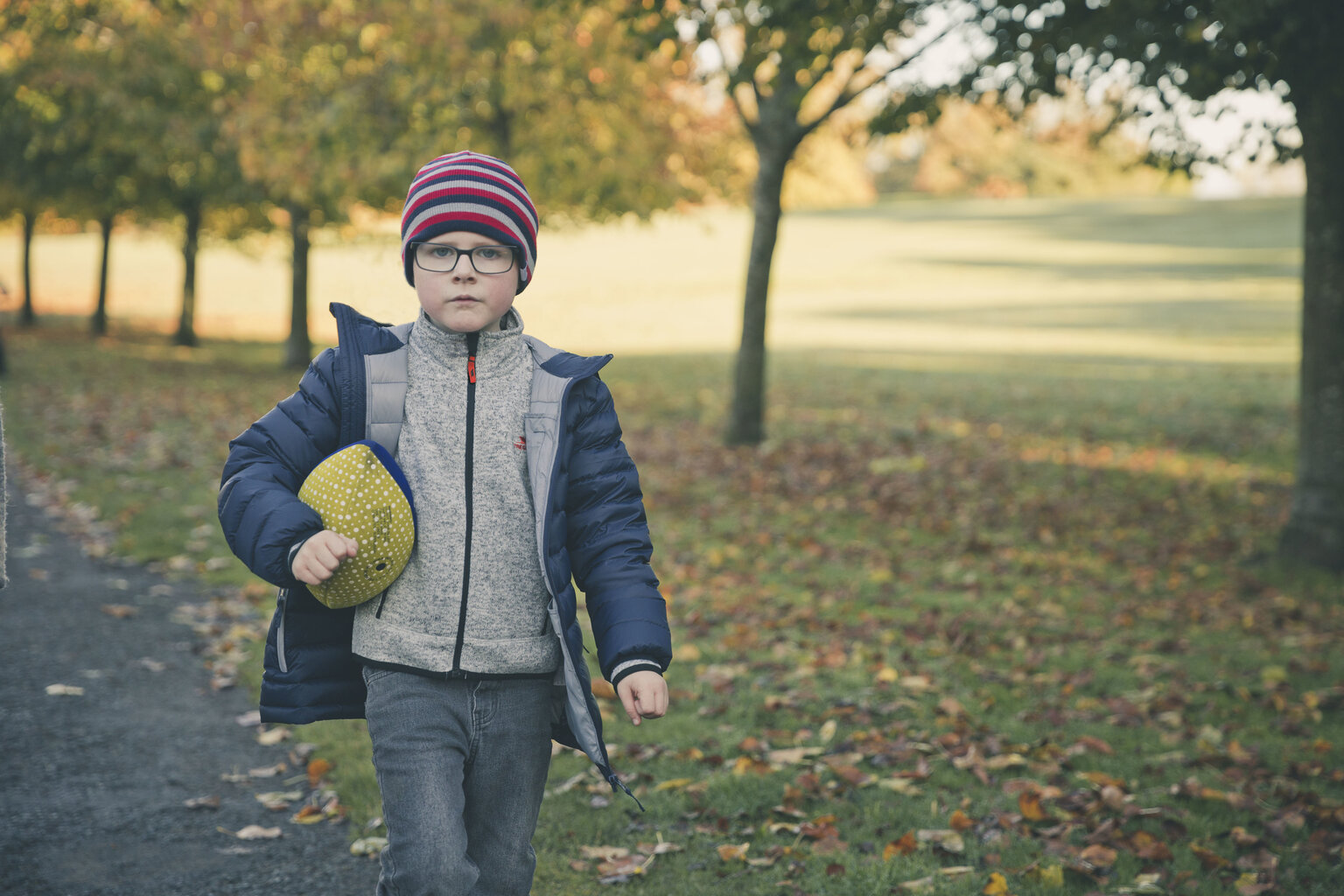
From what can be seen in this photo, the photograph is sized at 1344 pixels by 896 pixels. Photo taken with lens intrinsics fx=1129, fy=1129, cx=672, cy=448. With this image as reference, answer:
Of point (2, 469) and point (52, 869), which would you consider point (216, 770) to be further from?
point (2, 469)

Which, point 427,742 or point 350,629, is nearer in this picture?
point 427,742

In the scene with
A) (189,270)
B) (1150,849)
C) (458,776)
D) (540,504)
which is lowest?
(1150,849)

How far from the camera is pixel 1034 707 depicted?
557 cm

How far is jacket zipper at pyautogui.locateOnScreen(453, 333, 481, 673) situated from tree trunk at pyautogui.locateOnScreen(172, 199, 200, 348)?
76.4 feet

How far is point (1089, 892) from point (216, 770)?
3374 mm

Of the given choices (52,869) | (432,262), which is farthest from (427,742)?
(52,869)

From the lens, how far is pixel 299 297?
2042 centimetres

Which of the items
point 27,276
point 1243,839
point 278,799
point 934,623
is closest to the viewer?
point 1243,839

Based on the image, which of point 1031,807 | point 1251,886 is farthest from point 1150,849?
point 1031,807

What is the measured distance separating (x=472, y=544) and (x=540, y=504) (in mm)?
185

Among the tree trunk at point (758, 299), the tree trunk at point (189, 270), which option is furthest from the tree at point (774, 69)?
the tree trunk at point (189, 270)

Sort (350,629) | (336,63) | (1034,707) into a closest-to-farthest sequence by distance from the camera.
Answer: (350,629) < (1034,707) < (336,63)

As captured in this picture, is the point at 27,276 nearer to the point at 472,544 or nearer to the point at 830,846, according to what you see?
the point at 830,846

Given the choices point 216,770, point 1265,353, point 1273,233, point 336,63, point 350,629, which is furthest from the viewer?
point 1273,233
